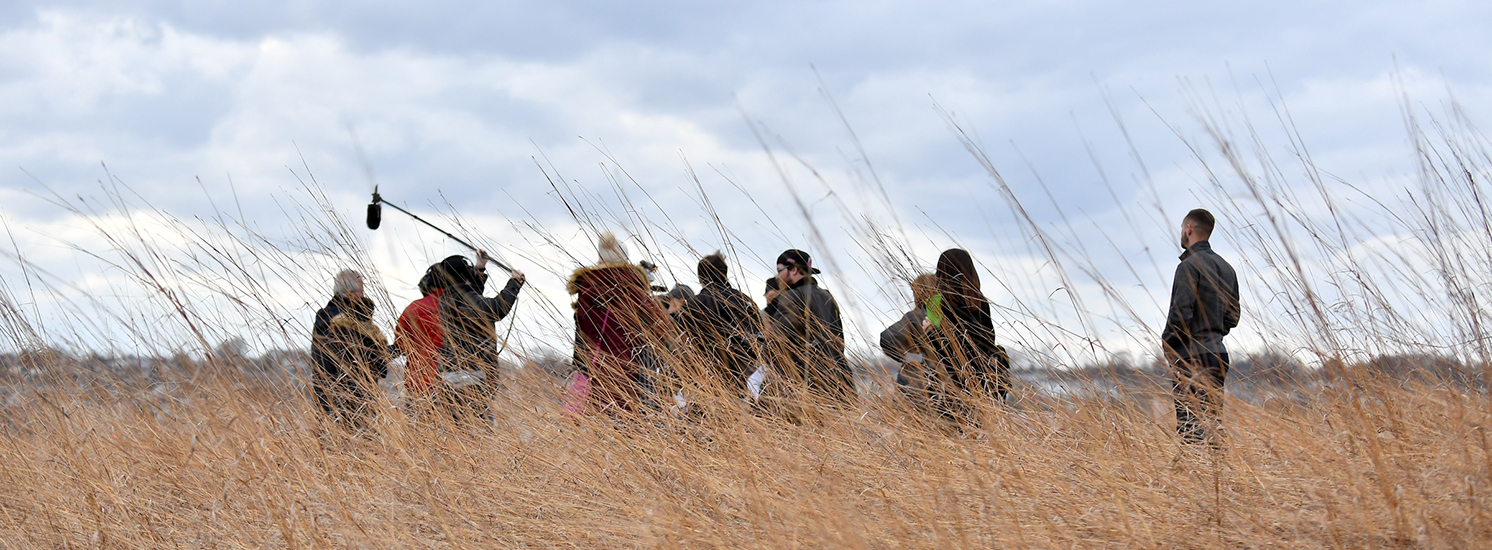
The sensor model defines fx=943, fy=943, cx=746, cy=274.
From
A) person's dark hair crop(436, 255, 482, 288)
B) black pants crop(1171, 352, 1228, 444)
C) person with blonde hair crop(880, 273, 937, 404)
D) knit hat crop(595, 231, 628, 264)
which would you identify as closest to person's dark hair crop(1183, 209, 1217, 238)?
black pants crop(1171, 352, 1228, 444)

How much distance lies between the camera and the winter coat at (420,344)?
3.05 meters

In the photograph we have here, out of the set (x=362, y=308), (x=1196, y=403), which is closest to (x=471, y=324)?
(x=362, y=308)

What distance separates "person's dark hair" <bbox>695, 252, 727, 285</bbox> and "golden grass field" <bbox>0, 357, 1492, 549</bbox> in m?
0.46

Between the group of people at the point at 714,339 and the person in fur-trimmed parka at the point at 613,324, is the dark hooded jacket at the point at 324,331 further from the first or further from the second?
the person in fur-trimmed parka at the point at 613,324

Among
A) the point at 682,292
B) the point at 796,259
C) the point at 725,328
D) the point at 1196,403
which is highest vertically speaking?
the point at 796,259

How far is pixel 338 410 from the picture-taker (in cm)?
301

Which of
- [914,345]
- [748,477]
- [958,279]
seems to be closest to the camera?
[748,477]

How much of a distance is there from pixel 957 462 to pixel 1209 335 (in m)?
1.20

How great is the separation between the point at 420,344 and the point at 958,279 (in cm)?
177

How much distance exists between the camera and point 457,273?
3.25 meters

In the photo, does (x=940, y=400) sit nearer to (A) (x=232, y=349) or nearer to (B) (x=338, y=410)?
(B) (x=338, y=410)

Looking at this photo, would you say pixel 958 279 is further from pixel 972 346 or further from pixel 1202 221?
pixel 1202 221

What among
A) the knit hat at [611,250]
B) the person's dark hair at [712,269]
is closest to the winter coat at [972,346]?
the person's dark hair at [712,269]

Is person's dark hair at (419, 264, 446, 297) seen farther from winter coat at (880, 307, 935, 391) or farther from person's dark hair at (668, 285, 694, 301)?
winter coat at (880, 307, 935, 391)
